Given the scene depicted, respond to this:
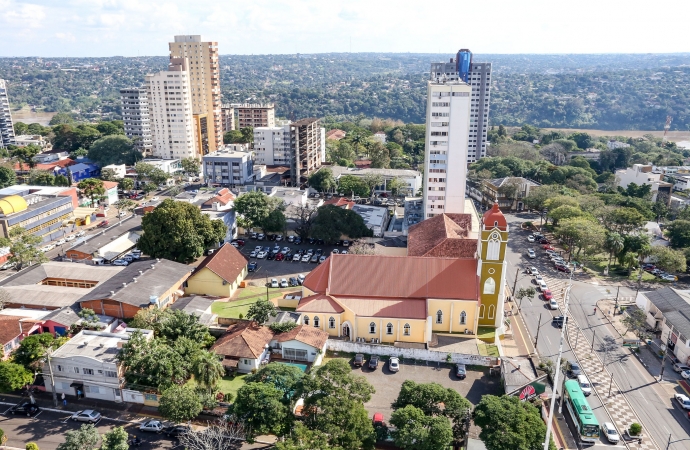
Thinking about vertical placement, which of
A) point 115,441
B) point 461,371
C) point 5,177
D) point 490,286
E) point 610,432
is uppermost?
point 5,177

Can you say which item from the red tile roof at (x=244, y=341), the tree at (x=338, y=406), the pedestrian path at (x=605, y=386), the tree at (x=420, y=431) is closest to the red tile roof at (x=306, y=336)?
the red tile roof at (x=244, y=341)

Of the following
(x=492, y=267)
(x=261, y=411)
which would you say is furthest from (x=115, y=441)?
(x=492, y=267)

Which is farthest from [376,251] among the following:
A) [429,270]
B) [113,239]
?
[113,239]

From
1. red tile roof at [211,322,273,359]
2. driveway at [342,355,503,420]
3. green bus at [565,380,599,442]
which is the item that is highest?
red tile roof at [211,322,273,359]

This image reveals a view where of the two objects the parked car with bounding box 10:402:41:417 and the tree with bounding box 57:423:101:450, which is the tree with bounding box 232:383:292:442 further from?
the parked car with bounding box 10:402:41:417

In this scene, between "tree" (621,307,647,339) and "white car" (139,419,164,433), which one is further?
"tree" (621,307,647,339)

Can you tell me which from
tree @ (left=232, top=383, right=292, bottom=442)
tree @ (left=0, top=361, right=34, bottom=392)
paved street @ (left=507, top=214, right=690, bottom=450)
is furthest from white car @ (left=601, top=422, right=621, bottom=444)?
tree @ (left=0, top=361, right=34, bottom=392)

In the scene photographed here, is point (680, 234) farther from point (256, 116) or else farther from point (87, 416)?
point (256, 116)

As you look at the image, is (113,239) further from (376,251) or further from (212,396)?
(212,396)
